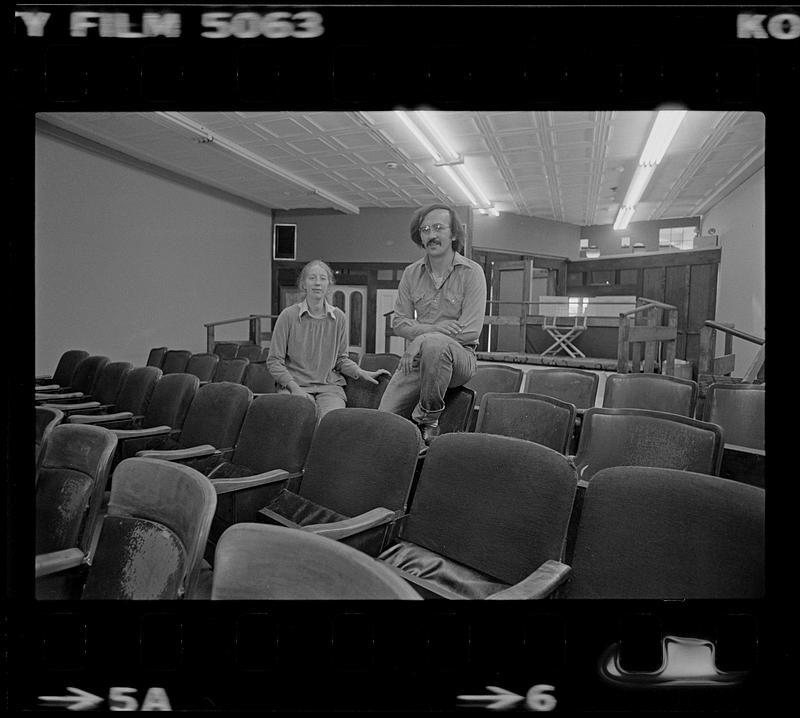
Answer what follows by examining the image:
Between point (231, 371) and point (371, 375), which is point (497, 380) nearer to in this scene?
point (371, 375)

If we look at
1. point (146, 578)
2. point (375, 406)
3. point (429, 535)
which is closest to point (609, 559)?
point (429, 535)

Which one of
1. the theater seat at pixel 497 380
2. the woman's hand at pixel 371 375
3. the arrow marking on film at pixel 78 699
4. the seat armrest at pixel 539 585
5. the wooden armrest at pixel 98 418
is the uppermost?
the woman's hand at pixel 371 375

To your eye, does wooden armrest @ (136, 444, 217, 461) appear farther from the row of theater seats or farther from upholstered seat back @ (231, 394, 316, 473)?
the row of theater seats

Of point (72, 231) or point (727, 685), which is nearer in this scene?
point (727, 685)

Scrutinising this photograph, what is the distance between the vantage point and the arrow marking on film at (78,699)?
3.37 ft

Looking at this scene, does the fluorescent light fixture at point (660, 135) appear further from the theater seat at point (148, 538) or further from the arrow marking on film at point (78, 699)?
the arrow marking on film at point (78, 699)

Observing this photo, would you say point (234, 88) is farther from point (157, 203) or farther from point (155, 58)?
point (157, 203)

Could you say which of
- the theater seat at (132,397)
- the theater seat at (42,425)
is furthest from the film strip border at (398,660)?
the theater seat at (132,397)

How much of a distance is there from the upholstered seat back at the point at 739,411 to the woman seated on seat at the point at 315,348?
135 cm

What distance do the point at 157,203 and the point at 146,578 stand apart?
165 cm

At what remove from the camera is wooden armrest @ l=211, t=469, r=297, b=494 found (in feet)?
5.00

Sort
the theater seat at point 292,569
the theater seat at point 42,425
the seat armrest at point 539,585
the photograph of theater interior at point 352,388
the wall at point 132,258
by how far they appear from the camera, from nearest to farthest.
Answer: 1. the theater seat at point 292,569
2. the seat armrest at point 539,585
3. the photograph of theater interior at point 352,388
4. the theater seat at point 42,425
5. the wall at point 132,258

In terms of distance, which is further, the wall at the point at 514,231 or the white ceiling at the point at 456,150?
the wall at the point at 514,231

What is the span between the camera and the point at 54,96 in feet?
3.79
